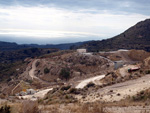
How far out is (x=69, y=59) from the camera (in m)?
51.3

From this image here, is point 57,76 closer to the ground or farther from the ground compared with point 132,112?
closer to the ground

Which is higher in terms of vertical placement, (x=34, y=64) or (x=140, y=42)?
(x=140, y=42)

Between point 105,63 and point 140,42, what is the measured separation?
29.9 m

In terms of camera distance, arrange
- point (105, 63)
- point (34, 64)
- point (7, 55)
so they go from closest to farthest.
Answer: point (105, 63)
point (34, 64)
point (7, 55)

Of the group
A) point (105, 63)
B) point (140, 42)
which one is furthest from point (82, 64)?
point (140, 42)

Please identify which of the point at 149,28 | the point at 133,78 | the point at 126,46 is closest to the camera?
the point at 133,78

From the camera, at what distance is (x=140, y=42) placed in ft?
218

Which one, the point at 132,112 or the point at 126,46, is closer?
the point at 132,112

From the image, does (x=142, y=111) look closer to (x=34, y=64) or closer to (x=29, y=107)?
(x=29, y=107)

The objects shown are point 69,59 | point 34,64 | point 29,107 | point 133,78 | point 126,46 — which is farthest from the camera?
point 126,46

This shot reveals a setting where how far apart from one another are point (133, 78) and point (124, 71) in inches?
204

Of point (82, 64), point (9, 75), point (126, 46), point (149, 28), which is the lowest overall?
point (9, 75)

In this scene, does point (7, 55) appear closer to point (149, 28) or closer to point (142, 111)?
point (149, 28)

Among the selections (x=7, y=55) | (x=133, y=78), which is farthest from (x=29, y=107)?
(x=7, y=55)
